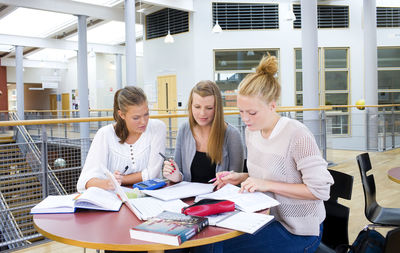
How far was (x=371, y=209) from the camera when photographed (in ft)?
8.09

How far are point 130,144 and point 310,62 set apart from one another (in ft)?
15.5

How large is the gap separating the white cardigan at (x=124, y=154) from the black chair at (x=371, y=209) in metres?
1.31

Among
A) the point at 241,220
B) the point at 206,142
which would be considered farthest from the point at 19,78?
the point at 241,220

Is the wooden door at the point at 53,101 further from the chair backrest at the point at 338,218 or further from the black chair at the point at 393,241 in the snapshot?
the black chair at the point at 393,241

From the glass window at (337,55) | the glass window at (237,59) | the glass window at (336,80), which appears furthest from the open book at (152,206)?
the glass window at (337,55)

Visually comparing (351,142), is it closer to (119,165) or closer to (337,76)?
(337,76)

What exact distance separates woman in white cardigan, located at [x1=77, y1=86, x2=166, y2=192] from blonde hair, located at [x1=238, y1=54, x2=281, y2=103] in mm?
752

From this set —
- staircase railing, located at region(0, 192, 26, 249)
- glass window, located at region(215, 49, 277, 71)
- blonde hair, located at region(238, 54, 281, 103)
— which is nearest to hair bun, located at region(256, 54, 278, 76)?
blonde hair, located at region(238, 54, 281, 103)

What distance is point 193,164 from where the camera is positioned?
88.2 inches

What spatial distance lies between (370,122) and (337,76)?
2972 millimetres

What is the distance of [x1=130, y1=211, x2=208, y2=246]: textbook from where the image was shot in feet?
3.77

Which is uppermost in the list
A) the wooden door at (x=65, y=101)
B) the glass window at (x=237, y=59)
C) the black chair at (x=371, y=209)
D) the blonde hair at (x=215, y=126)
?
the glass window at (x=237, y=59)

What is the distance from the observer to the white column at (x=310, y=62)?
610 cm

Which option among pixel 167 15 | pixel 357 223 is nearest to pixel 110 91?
pixel 167 15
